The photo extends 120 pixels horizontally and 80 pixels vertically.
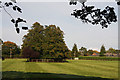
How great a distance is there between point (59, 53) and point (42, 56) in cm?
649

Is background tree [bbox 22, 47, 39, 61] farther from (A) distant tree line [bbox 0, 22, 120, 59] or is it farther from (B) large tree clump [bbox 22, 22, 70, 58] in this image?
(B) large tree clump [bbox 22, 22, 70, 58]

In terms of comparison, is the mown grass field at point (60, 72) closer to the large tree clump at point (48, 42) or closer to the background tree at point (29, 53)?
the background tree at point (29, 53)

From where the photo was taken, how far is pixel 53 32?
184 ft

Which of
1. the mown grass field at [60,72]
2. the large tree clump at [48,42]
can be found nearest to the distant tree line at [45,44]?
the large tree clump at [48,42]

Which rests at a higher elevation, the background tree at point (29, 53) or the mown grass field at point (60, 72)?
the background tree at point (29, 53)

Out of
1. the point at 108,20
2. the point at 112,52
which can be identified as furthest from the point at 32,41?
the point at 112,52

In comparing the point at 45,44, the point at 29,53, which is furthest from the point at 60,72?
the point at 45,44

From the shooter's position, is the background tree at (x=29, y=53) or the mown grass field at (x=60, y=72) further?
the background tree at (x=29, y=53)

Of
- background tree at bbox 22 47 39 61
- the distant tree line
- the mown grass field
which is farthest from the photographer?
the distant tree line

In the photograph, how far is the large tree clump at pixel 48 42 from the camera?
178ft

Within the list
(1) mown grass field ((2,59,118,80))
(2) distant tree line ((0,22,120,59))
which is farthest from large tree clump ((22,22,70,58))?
(1) mown grass field ((2,59,118,80))

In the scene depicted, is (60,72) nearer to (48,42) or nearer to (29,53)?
(29,53)

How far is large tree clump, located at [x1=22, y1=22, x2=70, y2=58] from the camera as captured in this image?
54.1 meters

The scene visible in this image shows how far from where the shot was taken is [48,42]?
5522 cm
